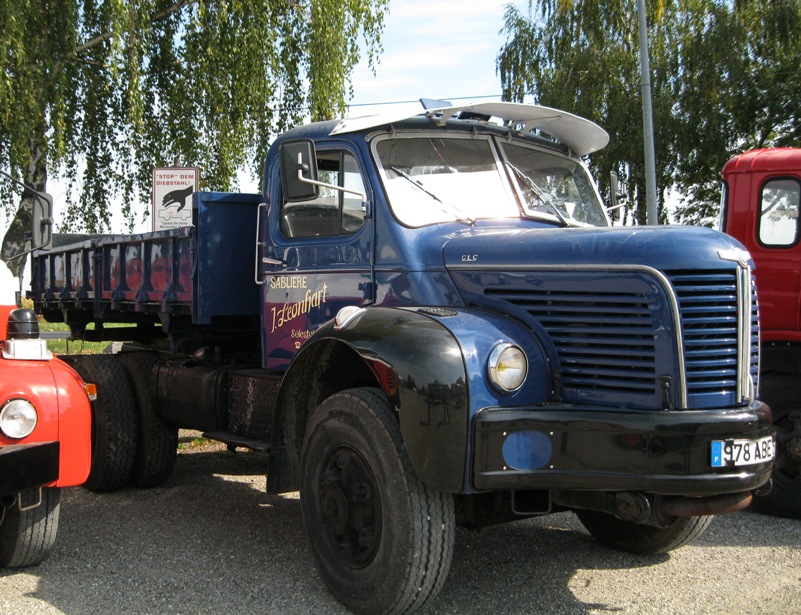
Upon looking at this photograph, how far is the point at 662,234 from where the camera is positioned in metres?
3.83

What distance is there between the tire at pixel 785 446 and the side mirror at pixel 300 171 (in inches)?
139

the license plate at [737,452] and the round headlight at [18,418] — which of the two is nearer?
the license plate at [737,452]

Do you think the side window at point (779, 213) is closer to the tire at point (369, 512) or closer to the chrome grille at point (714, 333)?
the chrome grille at point (714, 333)

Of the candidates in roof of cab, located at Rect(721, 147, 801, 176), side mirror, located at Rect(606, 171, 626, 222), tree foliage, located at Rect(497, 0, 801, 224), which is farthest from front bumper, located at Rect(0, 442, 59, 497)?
tree foliage, located at Rect(497, 0, 801, 224)

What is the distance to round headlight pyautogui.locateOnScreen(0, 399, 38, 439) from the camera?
4379 millimetres

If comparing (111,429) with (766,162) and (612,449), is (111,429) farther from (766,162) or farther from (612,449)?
(766,162)

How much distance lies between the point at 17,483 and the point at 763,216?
5.13 m

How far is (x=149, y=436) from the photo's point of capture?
22.2 ft

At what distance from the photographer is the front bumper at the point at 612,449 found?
11.7ft

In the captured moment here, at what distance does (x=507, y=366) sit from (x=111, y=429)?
392 cm

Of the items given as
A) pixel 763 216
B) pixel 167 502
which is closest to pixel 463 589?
pixel 167 502

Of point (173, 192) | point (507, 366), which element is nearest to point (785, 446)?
point (507, 366)

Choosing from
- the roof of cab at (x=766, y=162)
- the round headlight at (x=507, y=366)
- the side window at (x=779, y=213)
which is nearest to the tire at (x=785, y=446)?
the side window at (x=779, y=213)

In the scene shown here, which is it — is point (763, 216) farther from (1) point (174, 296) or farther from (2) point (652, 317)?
(1) point (174, 296)
